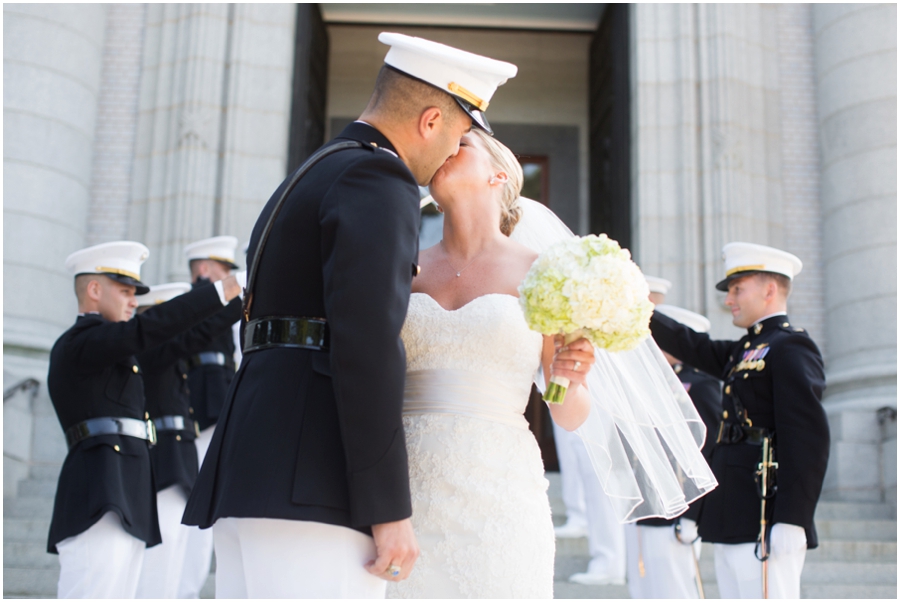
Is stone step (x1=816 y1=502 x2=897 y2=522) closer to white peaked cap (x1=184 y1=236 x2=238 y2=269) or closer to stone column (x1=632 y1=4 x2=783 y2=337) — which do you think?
stone column (x1=632 y1=4 x2=783 y2=337)

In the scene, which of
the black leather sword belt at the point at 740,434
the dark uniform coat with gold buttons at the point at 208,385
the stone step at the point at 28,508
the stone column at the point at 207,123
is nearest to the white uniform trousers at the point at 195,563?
the dark uniform coat with gold buttons at the point at 208,385

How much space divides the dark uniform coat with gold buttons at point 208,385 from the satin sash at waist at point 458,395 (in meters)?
3.49

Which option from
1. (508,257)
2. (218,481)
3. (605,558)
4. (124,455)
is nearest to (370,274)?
(218,481)

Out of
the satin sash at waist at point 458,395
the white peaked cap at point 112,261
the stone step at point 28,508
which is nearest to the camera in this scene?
the satin sash at waist at point 458,395

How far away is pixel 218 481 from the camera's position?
207cm

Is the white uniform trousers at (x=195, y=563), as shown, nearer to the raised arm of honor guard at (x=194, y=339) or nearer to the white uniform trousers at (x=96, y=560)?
the raised arm of honor guard at (x=194, y=339)

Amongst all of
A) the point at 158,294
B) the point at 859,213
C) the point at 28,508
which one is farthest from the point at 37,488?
→ the point at 859,213

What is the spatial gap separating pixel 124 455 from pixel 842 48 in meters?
8.14

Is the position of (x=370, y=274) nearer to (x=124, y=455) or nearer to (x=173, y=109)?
(x=124, y=455)

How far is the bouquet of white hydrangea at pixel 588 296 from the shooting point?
234cm

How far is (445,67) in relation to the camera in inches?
91.6

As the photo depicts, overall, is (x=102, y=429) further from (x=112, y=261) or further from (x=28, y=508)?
(x=28, y=508)

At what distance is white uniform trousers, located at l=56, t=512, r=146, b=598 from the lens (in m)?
4.14

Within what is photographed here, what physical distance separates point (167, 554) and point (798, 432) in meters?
3.55
